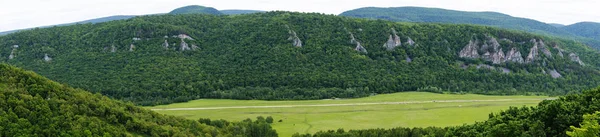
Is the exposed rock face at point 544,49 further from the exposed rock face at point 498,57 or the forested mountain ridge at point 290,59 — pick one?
the exposed rock face at point 498,57

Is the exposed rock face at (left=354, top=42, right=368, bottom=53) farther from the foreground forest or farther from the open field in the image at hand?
the foreground forest

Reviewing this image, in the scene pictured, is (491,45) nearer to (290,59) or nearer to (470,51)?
(470,51)

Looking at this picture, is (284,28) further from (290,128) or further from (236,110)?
(290,128)

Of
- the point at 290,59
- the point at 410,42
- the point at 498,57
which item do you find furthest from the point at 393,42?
the point at 290,59

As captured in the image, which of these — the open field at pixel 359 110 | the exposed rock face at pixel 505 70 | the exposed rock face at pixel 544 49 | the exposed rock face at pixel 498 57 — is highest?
the exposed rock face at pixel 544 49

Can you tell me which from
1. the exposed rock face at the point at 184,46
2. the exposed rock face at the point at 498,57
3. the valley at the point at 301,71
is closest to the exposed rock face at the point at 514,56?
the valley at the point at 301,71

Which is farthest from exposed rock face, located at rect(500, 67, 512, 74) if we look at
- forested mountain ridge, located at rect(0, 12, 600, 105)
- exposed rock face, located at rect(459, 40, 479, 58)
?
exposed rock face, located at rect(459, 40, 479, 58)
